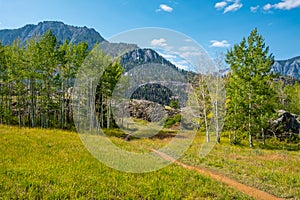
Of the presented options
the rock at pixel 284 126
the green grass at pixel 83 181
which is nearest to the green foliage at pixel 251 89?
the rock at pixel 284 126

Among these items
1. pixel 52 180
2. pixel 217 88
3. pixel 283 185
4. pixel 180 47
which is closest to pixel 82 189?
pixel 52 180

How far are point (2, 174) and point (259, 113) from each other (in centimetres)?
A: 2991

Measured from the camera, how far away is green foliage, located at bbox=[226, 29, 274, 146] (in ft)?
103

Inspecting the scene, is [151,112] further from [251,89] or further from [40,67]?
[40,67]

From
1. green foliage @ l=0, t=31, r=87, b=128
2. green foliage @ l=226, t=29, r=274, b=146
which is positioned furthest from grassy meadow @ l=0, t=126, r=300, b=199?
green foliage @ l=0, t=31, r=87, b=128

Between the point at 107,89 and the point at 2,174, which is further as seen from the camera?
the point at 107,89

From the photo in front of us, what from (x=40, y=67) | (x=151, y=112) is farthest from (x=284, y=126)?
(x=40, y=67)

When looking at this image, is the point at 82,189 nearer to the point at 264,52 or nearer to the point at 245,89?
the point at 245,89

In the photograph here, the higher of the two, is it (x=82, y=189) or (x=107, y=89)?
(x=107, y=89)

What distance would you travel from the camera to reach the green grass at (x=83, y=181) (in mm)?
8432

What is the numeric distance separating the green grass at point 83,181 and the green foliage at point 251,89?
2119cm

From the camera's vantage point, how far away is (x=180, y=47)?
494 inches

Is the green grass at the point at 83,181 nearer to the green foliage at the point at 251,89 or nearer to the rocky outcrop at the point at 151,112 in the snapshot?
the rocky outcrop at the point at 151,112

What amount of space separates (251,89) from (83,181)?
27874 millimetres
